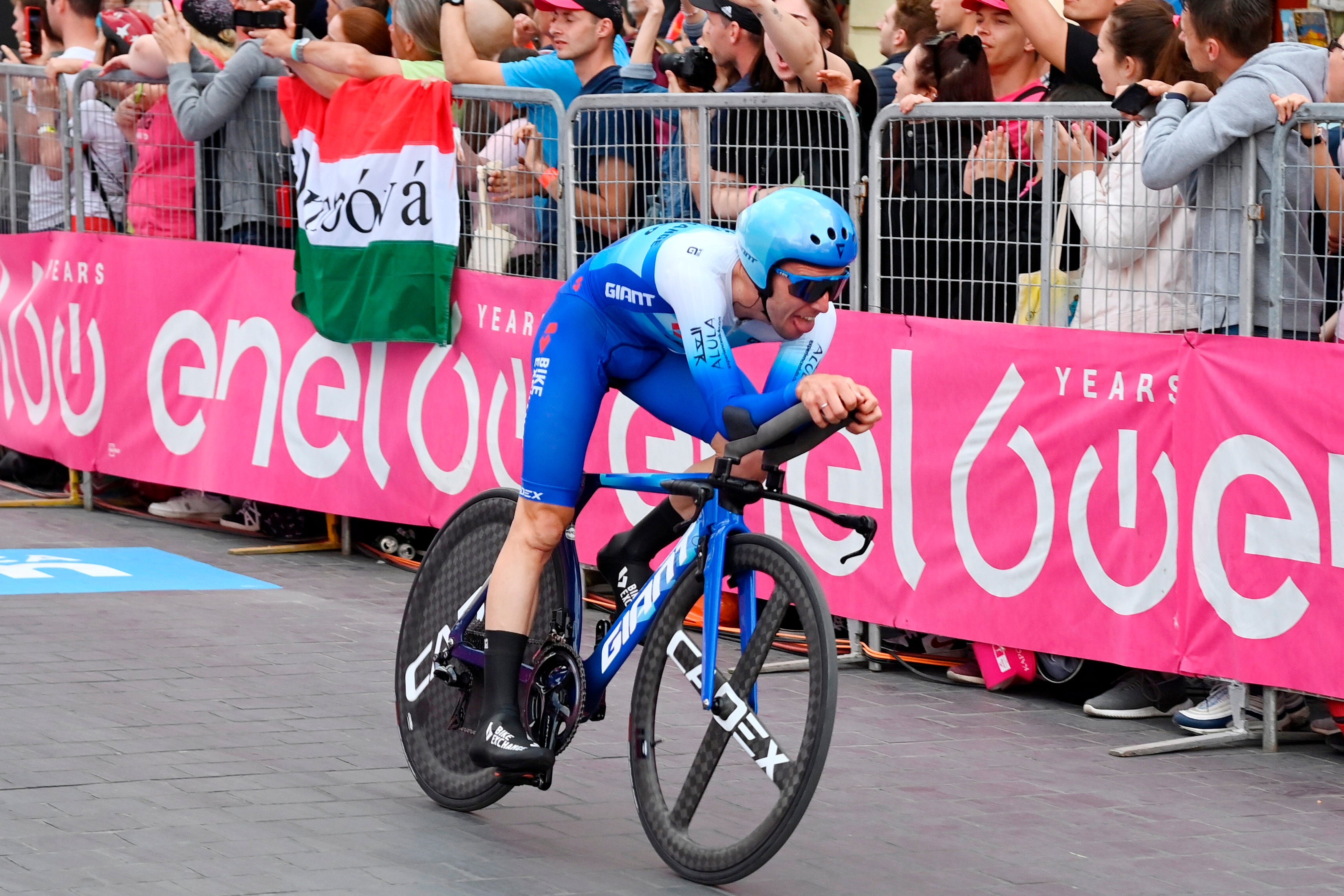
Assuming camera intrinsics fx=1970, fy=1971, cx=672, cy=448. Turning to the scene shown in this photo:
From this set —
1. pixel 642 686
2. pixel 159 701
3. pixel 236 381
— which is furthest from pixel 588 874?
pixel 236 381

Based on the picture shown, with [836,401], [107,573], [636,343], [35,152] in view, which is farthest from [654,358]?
[35,152]

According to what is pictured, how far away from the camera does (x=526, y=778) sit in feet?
17.8

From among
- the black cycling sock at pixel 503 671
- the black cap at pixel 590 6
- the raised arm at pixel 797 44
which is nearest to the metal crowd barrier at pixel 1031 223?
the raised arm at pixel 797 44

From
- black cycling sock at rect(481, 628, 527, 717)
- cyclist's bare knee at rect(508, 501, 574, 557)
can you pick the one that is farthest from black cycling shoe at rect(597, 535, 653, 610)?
black cycling sock at rect(481, 628, 527, 717)

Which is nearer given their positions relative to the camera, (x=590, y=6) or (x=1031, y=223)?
(x=1031, y=223)

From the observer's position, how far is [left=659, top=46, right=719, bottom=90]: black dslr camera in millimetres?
9133

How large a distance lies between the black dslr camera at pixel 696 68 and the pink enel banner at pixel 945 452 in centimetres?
120

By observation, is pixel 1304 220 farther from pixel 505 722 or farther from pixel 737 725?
pixel 505 722

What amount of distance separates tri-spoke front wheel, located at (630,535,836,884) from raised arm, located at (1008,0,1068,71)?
360cm

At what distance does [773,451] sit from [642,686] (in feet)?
2.63

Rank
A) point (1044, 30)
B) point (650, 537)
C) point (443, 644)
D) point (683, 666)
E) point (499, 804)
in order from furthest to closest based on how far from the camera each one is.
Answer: point (1044, 30) → point (499, 804) → point (443, 644) → point (650, 537) → point (683, 666)

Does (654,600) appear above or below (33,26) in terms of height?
below

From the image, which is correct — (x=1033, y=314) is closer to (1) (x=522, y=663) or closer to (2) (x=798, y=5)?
(2) (x=798, y=5)

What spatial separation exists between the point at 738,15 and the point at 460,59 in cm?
151
